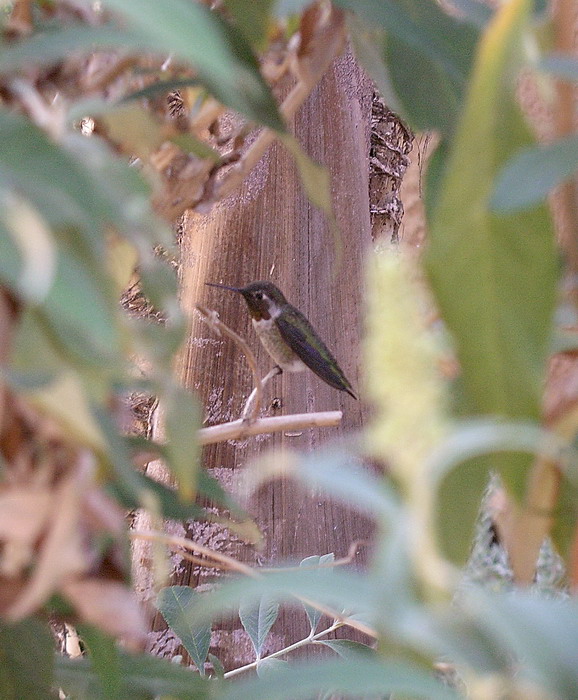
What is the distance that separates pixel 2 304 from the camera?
28cm

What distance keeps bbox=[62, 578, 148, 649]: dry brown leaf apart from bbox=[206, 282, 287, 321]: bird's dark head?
1203mm

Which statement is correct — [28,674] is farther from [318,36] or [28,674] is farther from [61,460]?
[318,36]

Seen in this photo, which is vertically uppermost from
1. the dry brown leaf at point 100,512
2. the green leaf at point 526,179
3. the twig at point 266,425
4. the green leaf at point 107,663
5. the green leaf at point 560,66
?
the green leaf at point 560,66

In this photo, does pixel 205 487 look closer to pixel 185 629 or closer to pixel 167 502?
pixel 167 502

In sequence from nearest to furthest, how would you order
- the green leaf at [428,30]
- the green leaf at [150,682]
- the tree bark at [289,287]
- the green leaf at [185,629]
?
the green leaf at [428,30], the green leaf at [150,682], the green leaf at [185,629], the tree bark at [289,287]

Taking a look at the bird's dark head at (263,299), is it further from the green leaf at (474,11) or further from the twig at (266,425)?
the green leaf at (474,11)

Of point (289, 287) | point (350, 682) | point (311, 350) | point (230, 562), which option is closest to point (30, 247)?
point (350, 682)

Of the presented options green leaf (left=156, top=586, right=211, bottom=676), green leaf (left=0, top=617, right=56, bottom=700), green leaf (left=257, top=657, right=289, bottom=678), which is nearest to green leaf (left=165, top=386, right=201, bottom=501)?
green leaf (left=0, top=617, right=56, bottom=700)

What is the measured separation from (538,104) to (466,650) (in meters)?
0.55

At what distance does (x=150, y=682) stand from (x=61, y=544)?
0.25 m

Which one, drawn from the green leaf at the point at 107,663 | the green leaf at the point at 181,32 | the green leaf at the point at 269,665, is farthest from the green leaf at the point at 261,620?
the green leaf at the point at 181,32

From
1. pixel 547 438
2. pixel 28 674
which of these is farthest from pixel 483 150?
pixel 28 674

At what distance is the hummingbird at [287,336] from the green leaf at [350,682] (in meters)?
1.20

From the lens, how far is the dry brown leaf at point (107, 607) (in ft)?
0.85
